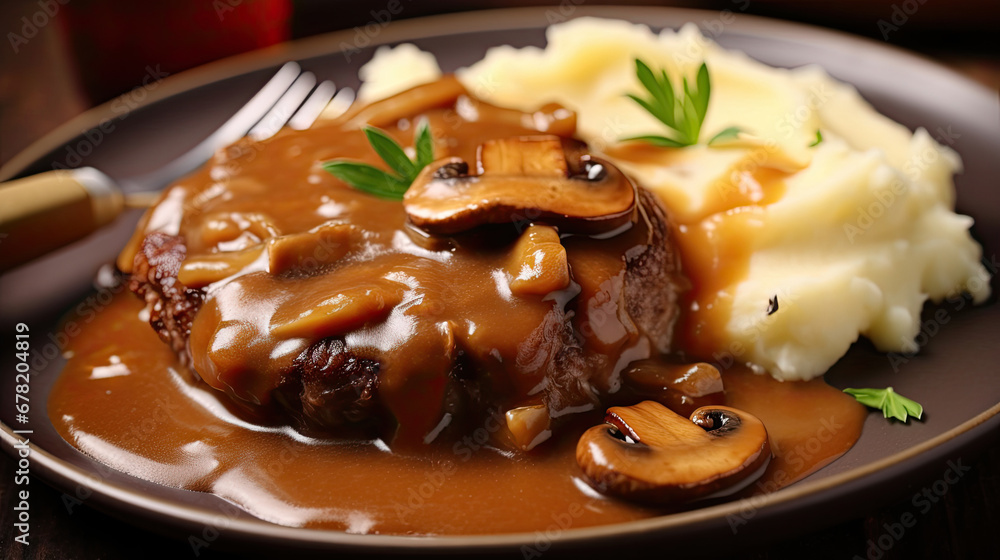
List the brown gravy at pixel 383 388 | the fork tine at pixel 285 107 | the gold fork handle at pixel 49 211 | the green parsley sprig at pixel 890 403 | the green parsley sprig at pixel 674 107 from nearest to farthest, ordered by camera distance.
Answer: the brown gravy at pixel 383 388
the green parsley sprig at pixel 890 403
the gold fork handle at pixel 49 211
the green parsley sprig at pixel 674 107
the fork tine at pixel 285 107

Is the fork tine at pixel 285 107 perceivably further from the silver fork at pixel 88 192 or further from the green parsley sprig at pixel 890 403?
the green parsley sprig at pixel 890 403

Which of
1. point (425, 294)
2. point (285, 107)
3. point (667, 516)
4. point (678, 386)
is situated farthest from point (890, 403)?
point (285, 107)

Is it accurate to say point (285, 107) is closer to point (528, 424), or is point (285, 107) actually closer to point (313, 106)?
point (313, 106)

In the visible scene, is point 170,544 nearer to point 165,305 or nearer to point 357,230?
point 165,305

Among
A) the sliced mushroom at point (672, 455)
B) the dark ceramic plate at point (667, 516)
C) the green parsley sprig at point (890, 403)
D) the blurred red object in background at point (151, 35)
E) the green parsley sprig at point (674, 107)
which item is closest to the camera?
the dark ceramic plate at point (667, 516)

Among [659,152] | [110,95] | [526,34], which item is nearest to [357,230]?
[659,152]

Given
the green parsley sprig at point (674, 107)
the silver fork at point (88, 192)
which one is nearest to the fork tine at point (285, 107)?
the silver fork at point (88, 192)
